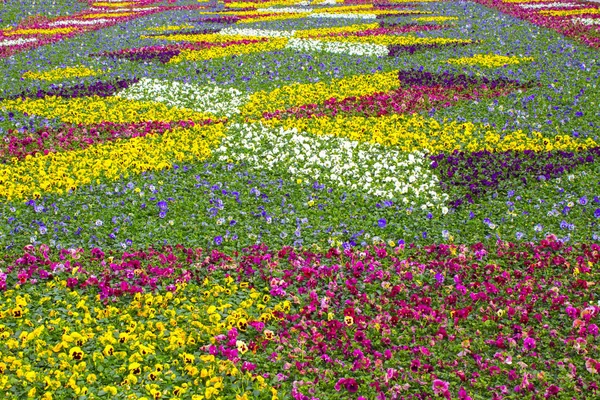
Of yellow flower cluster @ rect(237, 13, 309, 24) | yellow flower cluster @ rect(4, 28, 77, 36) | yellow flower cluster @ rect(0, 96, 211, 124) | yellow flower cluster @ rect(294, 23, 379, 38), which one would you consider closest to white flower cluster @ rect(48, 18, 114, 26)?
yellow flower cluster @ rect(4, 28, 77, 36)

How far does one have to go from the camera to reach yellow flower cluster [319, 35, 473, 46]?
2059 cm

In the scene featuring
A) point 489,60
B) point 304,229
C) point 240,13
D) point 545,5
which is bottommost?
point 304,229

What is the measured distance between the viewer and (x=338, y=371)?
5660mm

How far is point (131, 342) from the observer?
5.95 metres

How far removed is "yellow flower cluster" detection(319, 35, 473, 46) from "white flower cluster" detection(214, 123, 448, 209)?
10.3 m

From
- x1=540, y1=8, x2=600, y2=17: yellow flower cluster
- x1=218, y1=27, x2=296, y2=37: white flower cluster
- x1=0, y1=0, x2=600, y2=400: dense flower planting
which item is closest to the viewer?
x1=0, y1=0, x2=600, y2=400: dense flower planting

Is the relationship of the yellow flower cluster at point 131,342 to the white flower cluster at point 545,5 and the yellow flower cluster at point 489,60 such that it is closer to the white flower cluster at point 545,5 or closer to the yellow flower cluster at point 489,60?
the yellow flower cluster at point 489,60

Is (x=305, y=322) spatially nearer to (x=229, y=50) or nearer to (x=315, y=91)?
(x=315, y=91)

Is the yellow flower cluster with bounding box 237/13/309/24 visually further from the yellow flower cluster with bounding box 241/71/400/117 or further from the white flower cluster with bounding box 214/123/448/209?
the white flower cluster with bounding box 214/123/448/209

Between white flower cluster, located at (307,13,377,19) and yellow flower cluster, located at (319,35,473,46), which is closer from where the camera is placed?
yellow flower cluster, located at (319,35,473,46)

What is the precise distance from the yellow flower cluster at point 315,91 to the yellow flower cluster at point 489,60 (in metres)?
2.44

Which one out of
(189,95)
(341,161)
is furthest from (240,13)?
(341,161)

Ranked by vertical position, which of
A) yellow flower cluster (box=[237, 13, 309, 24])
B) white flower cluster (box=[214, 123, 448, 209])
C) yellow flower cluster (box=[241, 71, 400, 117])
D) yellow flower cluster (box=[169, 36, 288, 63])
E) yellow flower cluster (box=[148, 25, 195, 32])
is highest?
yellow flower cluster (box=[237, 13, 309, 24])

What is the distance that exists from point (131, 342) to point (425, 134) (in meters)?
7.77
